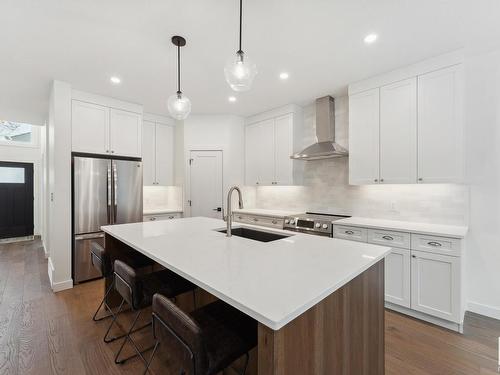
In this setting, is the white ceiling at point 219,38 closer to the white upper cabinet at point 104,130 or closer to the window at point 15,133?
the white upper cabinet at point 104,130

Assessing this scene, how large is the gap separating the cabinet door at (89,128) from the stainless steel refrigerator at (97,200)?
7.1 inches

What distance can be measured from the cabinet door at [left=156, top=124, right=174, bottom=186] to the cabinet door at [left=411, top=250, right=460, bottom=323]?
163 inches

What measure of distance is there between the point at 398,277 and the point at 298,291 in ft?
7.06

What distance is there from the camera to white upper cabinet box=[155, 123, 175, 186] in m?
4.61

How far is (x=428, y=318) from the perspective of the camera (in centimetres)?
235

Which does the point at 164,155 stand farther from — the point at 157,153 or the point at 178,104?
the point at 178,104

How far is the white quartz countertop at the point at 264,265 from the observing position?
0.88 meters

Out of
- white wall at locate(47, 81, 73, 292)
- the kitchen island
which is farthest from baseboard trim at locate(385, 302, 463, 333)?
white wall at locate(47, 81, 73, 292)

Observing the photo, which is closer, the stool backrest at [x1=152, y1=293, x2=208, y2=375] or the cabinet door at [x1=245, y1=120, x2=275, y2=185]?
the stool backrest at [x1=152, y1=293, x2=208, y2=375]

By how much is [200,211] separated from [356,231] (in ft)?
9.09

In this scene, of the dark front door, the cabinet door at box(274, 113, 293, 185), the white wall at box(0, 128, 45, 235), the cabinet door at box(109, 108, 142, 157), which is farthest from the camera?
the white wall at box(0, 128, 45, 235)

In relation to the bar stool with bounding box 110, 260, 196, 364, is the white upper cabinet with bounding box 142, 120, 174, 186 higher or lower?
higher

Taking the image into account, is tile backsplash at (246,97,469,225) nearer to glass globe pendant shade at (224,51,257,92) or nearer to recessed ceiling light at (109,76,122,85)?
glass globe pendant shade at (224,51,257,92)

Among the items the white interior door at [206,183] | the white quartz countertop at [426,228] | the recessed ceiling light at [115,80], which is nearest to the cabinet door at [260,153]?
the white interior door at [206,183]
